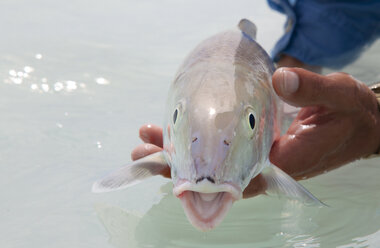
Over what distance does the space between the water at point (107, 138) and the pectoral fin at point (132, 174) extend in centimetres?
26

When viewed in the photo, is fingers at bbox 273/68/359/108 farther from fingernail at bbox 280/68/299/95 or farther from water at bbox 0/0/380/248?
→ water at bbox 0/0/380/248

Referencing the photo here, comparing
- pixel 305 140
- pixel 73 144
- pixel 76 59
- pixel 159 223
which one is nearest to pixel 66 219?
pixel 159 223

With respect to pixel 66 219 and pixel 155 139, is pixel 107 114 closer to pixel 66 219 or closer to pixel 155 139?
pixel 155 139

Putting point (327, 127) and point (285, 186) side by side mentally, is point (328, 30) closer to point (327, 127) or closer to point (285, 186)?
point (327, 127)

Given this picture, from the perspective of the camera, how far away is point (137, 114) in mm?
3039

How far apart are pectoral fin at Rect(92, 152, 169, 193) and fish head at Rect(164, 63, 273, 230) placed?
153 millimetres

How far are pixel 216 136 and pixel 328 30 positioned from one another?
2.47 m

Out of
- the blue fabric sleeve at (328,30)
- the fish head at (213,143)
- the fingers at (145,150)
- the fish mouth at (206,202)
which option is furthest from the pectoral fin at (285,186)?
the blue fabric sleeve at (328,30)

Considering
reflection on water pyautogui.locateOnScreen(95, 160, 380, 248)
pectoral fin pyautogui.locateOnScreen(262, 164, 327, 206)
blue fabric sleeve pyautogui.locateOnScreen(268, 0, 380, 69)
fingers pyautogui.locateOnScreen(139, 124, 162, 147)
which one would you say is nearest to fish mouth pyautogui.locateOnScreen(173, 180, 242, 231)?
pectoral fin pyautogui.locateOnScreen(262, 164, 327, 206)

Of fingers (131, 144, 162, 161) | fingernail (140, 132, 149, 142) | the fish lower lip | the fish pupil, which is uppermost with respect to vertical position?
the fish pupil

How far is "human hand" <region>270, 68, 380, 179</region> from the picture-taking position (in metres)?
1.80

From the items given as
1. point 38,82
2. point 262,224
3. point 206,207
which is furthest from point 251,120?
point 38,82

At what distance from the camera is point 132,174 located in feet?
5.25

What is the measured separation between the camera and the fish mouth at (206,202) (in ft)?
3.92
